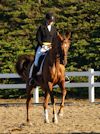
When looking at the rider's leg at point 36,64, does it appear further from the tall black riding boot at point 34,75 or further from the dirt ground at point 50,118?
the dirt ground at point 50,118

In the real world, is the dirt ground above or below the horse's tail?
below

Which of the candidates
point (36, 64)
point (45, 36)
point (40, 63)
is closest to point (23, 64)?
point (36, 64)

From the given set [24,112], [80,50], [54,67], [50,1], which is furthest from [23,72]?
[50,1]

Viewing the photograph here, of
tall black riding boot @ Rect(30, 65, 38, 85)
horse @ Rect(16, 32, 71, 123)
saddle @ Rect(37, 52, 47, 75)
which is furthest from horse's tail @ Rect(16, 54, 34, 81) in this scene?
horse @ Rect(16, 32, 71, 123)

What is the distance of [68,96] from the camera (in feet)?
72.3

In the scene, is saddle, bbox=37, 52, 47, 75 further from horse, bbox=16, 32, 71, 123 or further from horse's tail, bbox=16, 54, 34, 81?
horse's tail, bbox=16, 54, 34, 81

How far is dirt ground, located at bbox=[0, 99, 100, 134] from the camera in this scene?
1098 cm

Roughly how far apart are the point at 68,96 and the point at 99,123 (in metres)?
10.1

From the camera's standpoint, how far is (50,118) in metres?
13.5

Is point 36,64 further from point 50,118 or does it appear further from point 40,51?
point 50,118

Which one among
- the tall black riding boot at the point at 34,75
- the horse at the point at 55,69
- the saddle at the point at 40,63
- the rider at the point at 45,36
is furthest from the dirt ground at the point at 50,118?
the rider at the point at 45,36

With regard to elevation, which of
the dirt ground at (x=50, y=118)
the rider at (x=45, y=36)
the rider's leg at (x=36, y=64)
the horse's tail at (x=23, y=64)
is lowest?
the dirt ground at (x=50, y=118)

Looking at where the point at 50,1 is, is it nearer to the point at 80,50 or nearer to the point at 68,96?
the point at 80,50

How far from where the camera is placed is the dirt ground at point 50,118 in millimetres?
10977
